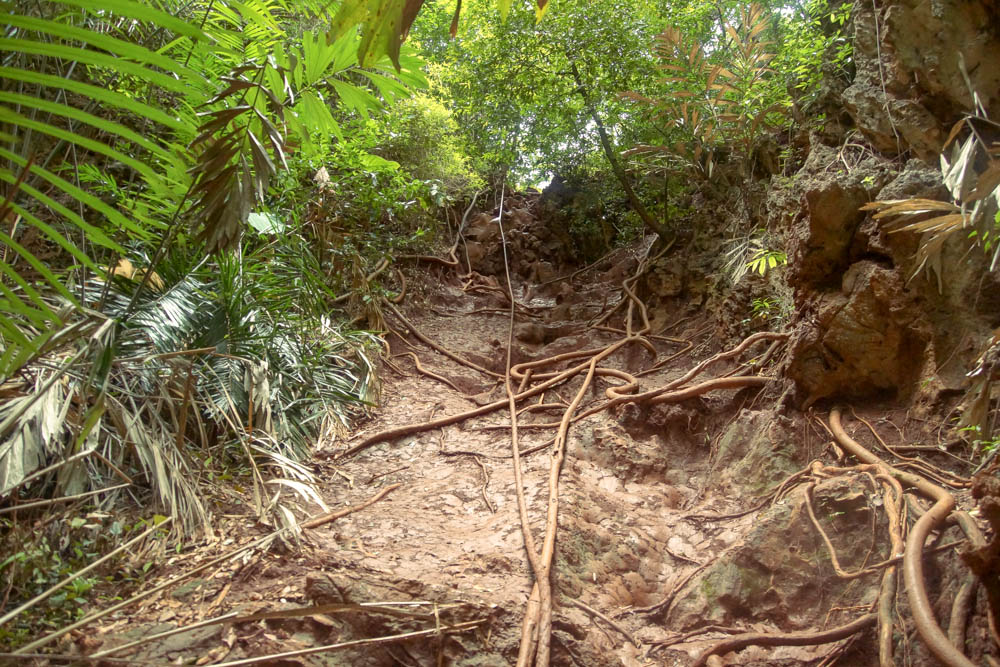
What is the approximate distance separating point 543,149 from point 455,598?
23.8ft

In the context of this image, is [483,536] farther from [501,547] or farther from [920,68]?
[920,68]

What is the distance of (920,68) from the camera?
9.88 feet

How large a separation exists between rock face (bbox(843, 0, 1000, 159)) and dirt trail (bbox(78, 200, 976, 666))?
1.64 metres

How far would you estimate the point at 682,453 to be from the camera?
4.19 metres

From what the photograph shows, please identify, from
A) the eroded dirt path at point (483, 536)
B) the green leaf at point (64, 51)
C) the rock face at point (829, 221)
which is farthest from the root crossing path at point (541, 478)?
the green leaf at point (64, 51)

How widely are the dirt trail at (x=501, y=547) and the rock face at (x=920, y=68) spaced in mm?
1638

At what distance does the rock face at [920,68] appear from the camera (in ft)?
8.98

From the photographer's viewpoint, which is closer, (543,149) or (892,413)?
(892,413)

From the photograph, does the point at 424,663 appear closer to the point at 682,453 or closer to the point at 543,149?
the point at 682,453

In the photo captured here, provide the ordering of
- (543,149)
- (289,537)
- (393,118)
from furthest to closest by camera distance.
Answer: (543,149)
(393,118)
(289,537)

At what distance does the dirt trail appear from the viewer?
7.22 ft

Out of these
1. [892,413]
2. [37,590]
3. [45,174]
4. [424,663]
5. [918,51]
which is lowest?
[424,663]

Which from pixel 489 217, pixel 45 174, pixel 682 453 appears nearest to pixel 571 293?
pixel 489 217

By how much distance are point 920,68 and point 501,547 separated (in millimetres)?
2957
